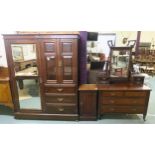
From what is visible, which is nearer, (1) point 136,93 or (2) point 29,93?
(1) point 136,93

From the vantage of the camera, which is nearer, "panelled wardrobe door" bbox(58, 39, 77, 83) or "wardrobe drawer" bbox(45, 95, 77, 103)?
"panelled wardrobe door" bbox(58, 39, 77, 83)

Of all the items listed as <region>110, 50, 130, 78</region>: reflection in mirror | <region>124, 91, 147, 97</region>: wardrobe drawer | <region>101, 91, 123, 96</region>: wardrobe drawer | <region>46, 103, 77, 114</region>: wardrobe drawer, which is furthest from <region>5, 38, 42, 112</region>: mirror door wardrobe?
<region>124, 91, 147, 97</region>: wardrobe drawer

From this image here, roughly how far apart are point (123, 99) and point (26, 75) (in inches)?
77.4

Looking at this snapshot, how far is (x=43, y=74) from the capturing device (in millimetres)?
2912

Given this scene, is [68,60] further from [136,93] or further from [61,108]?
[136,93]

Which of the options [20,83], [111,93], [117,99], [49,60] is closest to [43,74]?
[49,60]

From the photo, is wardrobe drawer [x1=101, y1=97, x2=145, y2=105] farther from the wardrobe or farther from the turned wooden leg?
the turned wooden leg

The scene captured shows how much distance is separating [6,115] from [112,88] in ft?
7.82

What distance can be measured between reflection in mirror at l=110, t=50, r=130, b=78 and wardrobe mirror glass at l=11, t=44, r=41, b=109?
5.28ft

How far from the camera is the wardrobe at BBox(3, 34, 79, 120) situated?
2736mm

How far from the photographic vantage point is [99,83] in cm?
330

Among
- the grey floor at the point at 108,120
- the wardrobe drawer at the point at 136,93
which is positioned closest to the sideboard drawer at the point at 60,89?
the grey floor at the point at 108,120

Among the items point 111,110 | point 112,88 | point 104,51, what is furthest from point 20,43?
point 104,51

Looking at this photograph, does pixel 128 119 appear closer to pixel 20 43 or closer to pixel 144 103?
pixel 144 103
